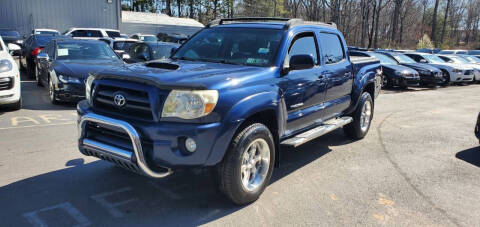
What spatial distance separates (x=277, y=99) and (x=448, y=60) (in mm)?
19201

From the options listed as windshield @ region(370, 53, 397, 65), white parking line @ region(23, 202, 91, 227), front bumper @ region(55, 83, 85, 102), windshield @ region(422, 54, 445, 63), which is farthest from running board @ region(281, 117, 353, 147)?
windshield @ region(422, 54, 445, 63)

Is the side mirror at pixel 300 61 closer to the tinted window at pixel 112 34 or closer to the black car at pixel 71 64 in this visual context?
the black car at pixel 71 64

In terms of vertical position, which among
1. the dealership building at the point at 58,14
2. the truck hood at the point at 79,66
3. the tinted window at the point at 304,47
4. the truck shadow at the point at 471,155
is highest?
the dealership building at the point at 58,14

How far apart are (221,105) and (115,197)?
1548mm

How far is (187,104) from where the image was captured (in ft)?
11.1

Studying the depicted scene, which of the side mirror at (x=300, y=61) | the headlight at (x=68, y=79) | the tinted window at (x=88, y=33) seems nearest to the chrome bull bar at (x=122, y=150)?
the side mirror at (x=300, y=61)

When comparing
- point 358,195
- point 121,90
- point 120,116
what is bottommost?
point 358,195

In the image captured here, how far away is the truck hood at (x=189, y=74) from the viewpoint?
3441 mm

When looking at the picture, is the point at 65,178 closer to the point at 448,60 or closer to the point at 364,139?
the point at 364,139

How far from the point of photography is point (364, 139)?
6902 mm

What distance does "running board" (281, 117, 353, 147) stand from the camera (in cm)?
448

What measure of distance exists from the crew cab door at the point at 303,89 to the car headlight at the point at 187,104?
1.16 meters

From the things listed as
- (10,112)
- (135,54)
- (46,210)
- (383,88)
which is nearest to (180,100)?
(46,210)

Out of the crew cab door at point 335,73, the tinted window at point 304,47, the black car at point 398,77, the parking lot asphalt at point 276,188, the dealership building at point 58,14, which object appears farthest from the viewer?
the dealership building at point 58,14
